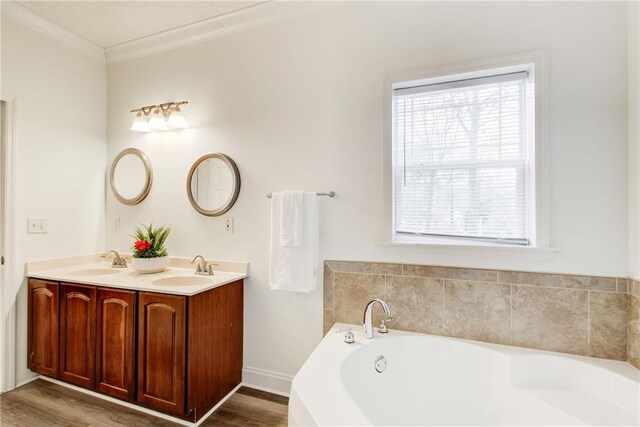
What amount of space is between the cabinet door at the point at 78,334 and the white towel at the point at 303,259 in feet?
4.07

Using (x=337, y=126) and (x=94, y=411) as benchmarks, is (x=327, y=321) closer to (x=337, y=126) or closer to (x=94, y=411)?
(x=337, y=126)

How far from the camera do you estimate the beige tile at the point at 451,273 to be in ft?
5.52

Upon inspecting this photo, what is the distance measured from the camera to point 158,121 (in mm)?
2424

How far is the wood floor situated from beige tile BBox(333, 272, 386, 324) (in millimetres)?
728

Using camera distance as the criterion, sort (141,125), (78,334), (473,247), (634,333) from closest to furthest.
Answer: (634,333)
(473,247)
(78,334)
(141,125)

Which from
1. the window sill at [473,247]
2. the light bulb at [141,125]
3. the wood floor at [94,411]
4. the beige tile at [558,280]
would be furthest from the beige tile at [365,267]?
the light bulb at [141,125]

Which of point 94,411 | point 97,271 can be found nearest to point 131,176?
point 97,271

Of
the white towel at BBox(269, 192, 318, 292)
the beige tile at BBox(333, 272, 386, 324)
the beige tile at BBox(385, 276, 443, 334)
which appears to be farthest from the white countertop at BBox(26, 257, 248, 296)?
the beige tile at BBox(385, 276, 443, 334)

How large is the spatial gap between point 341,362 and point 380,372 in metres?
0.31

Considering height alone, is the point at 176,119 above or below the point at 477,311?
above

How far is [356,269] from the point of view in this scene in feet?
6.36

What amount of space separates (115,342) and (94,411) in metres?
0.43

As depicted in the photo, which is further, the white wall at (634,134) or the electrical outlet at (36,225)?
the electrical outlet at (36,225)

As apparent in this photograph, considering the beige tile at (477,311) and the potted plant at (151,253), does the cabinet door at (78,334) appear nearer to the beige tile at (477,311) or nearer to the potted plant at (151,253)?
the potted plant at (151,253)
